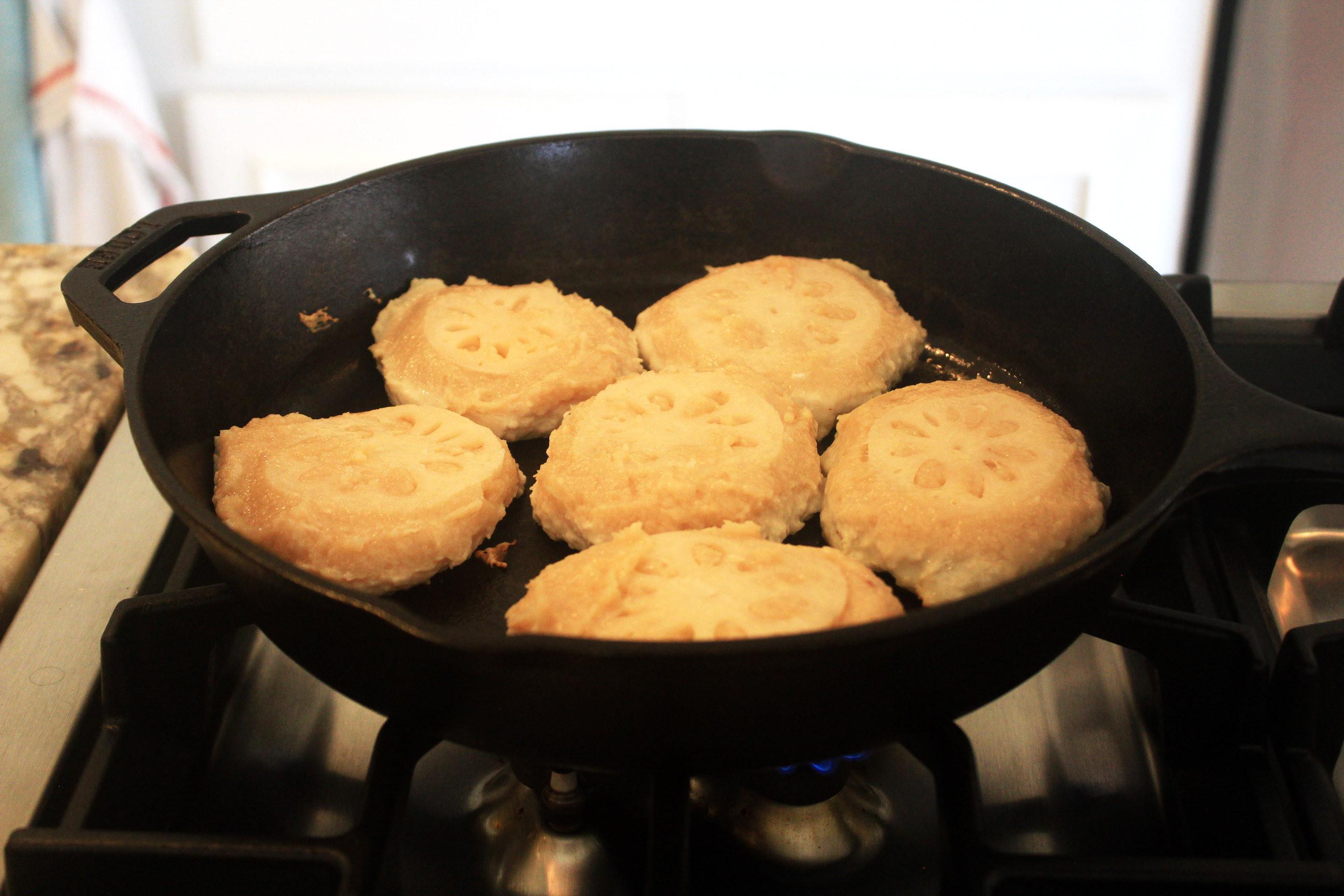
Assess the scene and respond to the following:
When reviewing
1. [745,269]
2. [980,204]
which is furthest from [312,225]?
[980,204]

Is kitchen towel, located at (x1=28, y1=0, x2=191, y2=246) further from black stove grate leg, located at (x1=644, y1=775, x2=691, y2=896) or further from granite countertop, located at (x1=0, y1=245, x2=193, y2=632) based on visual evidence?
black stove grate leg, located at (x1=644, y1=775, x2=691, y2=896)

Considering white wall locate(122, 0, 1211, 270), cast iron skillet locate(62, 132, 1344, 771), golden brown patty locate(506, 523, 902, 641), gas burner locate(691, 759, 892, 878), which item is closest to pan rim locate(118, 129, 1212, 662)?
cast iron skillet locate(62, 132, 1344, 771)

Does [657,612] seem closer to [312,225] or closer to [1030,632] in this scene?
[1030,632]

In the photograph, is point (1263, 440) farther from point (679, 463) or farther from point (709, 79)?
point (709, 79)

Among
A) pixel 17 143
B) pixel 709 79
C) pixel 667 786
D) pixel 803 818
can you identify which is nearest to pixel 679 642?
pixel 667 786

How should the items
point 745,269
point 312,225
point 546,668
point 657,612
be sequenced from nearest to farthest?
1. point 546,668
2. point 657,612
3. point 312,225
4. point 745,269

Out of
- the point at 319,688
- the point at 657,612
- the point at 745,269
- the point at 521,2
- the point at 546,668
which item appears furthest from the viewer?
the point at 521,2

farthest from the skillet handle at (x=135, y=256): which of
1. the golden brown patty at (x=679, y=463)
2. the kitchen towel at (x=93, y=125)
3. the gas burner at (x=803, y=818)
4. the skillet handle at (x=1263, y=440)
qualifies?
the kitchen towel at (x=93, y=125)
